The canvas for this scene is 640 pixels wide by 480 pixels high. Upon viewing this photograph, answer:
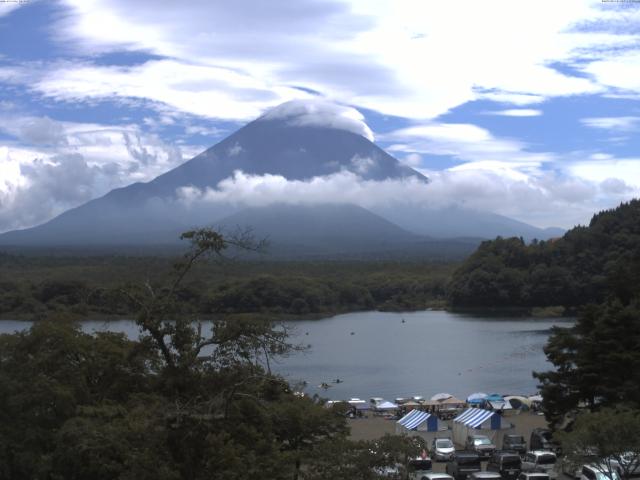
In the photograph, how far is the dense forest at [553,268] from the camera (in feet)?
162

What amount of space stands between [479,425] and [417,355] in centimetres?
1810

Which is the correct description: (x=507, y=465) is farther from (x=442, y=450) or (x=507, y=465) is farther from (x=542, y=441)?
(x=542, y=441)

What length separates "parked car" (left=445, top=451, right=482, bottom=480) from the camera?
1169cm

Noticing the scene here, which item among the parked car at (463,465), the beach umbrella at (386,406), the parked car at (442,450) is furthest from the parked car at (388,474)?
the beach umbrella at (386,406)

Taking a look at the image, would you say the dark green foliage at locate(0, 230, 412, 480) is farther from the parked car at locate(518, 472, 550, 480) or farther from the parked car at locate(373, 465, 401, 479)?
the parked car at locate(518, 472, 550, 480)

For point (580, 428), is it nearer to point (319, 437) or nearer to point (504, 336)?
point (319, 437)

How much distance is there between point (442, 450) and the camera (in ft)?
44.0

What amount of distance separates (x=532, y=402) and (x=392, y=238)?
404 feet

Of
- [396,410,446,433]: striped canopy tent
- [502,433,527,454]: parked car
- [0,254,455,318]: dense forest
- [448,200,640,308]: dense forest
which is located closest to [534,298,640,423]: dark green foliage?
[502,433,527,454]: parked car

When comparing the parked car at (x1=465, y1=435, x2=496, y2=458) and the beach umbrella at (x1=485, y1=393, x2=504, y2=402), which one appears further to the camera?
the beach umbrella at (x1=485, y1=393, x2=504, y2=402)

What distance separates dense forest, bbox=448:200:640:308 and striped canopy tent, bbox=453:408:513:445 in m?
34.0

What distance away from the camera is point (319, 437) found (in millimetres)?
10258

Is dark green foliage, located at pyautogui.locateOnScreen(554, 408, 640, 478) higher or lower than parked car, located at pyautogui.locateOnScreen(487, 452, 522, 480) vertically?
higher

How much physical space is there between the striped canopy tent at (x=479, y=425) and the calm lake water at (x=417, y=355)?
5325 mm
